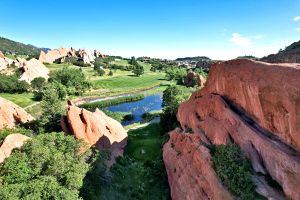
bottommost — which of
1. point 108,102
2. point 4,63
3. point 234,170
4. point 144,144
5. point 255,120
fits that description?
point 108,102

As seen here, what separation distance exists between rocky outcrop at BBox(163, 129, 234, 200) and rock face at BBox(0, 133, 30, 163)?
20.7m

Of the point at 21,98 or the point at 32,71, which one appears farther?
the point at 32,71

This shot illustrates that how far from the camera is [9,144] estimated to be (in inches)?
Answer: 1553

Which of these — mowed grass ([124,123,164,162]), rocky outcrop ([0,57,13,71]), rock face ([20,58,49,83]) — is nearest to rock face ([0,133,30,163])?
mowed grass ([124,123,164,162])

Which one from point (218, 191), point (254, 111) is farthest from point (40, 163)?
point (254, 111)

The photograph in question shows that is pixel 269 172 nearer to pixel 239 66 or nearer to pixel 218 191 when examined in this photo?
pixel 218 191

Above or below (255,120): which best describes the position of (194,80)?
below

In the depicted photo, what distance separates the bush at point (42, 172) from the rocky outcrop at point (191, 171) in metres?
11.5

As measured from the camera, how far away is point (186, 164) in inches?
1399

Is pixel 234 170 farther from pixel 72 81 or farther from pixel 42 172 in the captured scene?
pixel 72 81

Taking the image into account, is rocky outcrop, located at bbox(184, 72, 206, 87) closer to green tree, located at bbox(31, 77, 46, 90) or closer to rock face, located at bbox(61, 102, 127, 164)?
green tree, located at bbox(31, 77, 46, 90)

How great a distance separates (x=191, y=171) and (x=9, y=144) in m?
24.4

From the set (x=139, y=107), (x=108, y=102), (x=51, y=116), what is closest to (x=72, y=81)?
(x=108, y=102)

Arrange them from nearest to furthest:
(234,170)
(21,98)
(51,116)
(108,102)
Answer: (234,170), (51,116), (21,98), (108,102)
